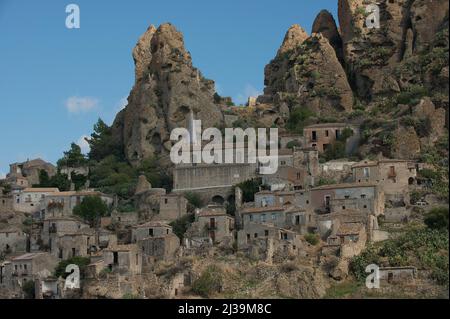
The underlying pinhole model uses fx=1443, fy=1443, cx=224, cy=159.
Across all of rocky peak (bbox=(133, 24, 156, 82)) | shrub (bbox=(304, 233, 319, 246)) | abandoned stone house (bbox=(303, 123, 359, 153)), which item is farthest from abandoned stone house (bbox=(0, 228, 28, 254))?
rocky peak (bbox=(133, 24, 156, 82))

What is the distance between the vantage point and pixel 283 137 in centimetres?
9631

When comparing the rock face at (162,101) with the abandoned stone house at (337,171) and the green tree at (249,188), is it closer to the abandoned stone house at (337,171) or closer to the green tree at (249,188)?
the green tree at (249,188)

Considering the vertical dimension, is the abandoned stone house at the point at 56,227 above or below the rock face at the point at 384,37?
below

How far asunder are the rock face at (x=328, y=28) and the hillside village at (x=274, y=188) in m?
0.10

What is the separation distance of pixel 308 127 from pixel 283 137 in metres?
1.85

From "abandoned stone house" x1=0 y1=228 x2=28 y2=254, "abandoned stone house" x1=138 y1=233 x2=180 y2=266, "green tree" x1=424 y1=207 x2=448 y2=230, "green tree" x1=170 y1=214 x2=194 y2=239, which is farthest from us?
"abandoned stone house" x1=0 y1=228 x2=28 y2=254

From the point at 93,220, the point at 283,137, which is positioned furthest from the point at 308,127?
the point at 93,220

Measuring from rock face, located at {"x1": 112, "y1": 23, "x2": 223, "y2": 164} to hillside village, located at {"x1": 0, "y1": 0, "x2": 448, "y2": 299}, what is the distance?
118 mm

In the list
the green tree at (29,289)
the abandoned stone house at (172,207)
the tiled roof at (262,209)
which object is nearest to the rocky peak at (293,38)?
the abandoned stone house at (172,207)

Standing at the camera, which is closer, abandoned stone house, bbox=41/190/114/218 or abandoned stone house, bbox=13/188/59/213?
abandoned stone house, bbox=41/190/114/218

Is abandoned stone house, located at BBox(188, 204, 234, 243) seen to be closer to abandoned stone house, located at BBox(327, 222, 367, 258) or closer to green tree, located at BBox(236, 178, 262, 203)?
green tree, located at BBox(236, 178, 262, 203)

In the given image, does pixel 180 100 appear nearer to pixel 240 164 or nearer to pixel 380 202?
pixel 240 164

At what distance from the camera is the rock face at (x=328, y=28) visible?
365 feet

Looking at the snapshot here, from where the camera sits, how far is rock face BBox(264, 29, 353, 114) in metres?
104
